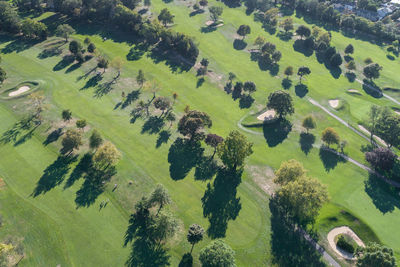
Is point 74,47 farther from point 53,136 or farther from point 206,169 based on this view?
point 206,169

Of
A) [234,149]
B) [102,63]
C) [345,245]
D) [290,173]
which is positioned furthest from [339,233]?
[102,63]

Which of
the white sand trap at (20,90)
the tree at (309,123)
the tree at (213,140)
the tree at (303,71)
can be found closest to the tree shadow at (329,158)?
the tree at (309,123)

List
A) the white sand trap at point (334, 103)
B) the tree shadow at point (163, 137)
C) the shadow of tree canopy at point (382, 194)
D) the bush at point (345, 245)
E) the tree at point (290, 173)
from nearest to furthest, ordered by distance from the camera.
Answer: the bush at point (345, 245) → the tree at point (290, 173) → the shadow of tree canopy at point (382, 194) → the tree shadow at point (163, 137) → the white sand trap at point (334, 103)

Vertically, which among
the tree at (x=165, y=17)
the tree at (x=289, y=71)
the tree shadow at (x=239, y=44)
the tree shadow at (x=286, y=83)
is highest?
the tree at (x=165, y=17)

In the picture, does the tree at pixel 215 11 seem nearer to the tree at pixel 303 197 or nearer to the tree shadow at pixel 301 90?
the tree shadow at pixel 301 90

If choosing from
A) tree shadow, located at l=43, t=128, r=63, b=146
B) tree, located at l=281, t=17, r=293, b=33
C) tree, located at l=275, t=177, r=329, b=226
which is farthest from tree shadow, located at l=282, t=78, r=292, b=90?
tree shadow, located at l=43, t=128, r=63, b=146

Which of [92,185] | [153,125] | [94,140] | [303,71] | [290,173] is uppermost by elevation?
[290,173]

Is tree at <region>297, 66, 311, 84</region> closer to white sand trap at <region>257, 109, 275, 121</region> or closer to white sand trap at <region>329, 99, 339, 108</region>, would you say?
white sand trap at <region>329, 99, 339, 108</region>
